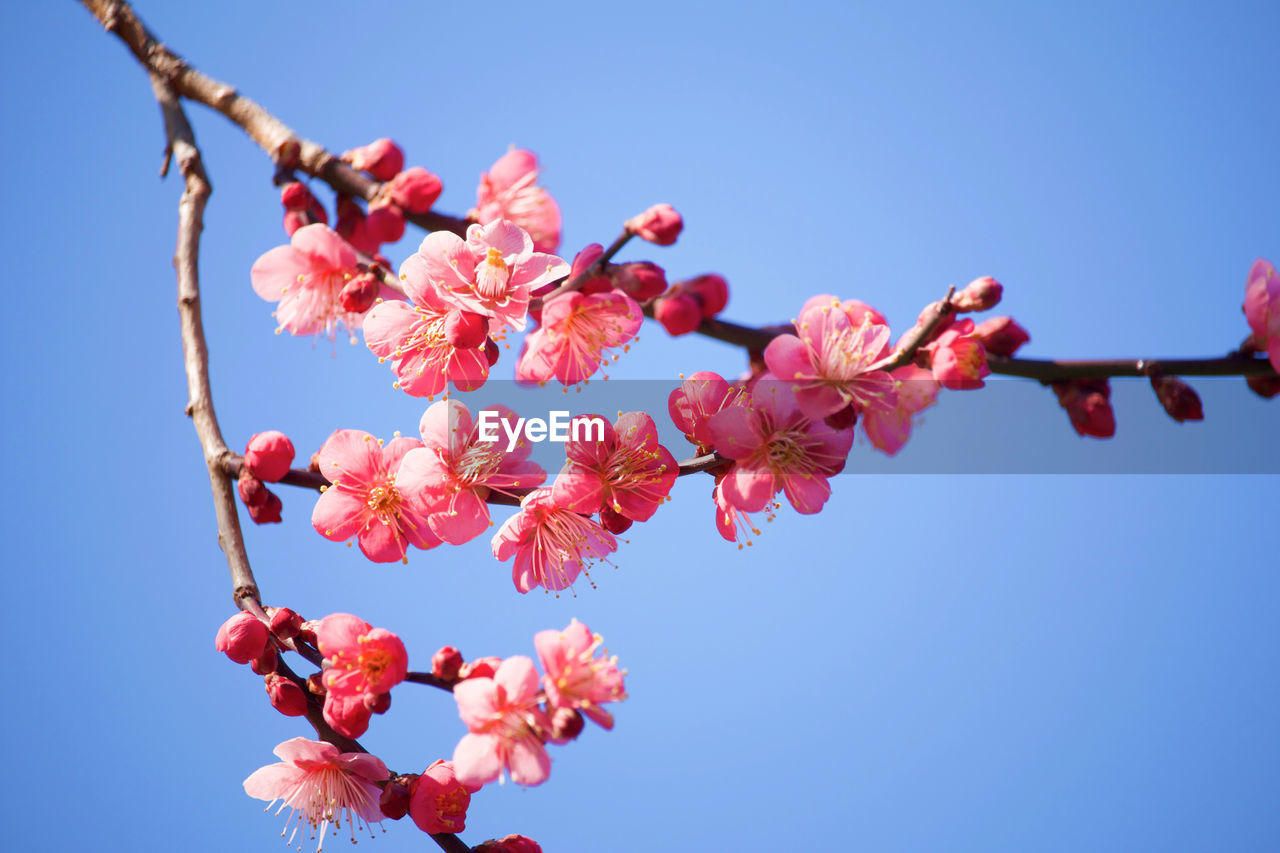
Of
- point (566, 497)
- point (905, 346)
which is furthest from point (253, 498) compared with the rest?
point (905, 346)

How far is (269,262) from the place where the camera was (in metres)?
1.46

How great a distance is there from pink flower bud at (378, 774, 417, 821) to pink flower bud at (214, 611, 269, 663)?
242mm

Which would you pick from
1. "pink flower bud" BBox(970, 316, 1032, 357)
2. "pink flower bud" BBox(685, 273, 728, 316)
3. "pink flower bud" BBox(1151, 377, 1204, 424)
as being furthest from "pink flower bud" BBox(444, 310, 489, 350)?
"pink flower bud" BBox(1151, 377, 1204, 424)

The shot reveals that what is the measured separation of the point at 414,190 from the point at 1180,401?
1.10 m

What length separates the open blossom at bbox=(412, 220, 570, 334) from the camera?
1.12 meters

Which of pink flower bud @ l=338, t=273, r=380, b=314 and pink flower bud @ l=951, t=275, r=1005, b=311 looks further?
pink flower bud @ l=338, t=273, r=380, b=314

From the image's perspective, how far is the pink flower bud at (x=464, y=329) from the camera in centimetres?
106

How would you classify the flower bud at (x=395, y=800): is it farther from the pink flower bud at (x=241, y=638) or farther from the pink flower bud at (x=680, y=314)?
the pink flower bud at (x=680, y=314)

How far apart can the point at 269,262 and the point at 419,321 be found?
1.47ft

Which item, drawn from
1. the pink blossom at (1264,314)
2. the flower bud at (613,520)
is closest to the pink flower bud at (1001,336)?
the pink blossom at (1264,314)

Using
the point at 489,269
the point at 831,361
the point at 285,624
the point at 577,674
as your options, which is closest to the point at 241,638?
the point at 285,624

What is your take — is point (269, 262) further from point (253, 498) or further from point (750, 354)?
point (750, 354)

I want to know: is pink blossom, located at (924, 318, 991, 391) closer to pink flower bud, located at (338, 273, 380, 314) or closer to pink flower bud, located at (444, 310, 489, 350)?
pink flower bud, located at (444, 310, 489, 350)

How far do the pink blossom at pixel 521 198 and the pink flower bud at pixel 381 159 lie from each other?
42 cm
